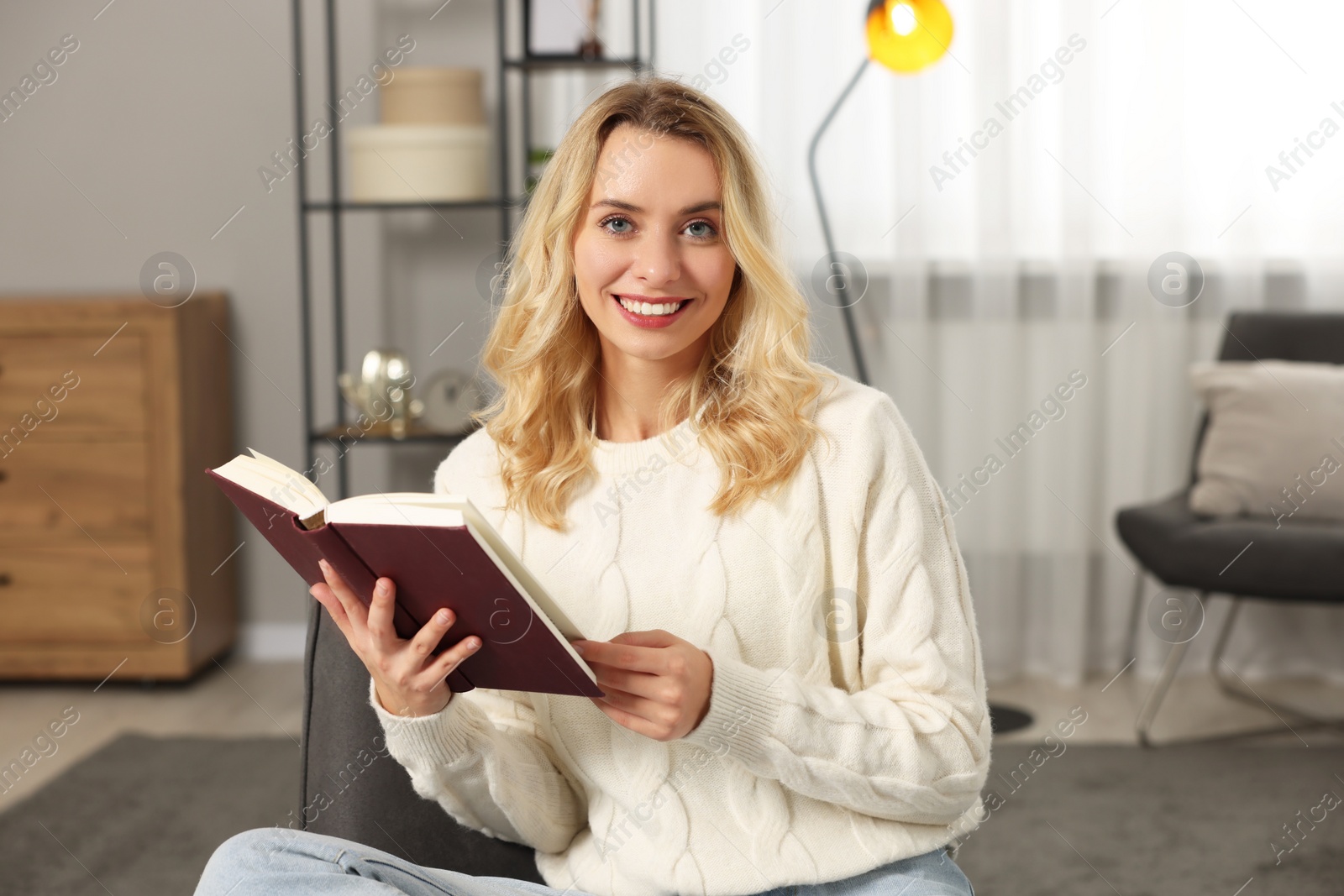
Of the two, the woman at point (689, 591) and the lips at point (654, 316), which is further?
the lips at point (654, 316)

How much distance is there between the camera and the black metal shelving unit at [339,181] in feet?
9.59

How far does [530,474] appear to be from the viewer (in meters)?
1.30

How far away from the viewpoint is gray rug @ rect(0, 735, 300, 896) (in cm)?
209

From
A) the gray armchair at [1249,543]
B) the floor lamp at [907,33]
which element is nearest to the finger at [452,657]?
the floor lamp at [907,33]

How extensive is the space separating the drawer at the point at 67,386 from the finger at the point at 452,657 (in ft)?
7.61

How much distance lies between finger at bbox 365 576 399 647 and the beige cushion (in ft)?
7.27

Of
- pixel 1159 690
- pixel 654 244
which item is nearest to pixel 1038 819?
pixel 1159 690

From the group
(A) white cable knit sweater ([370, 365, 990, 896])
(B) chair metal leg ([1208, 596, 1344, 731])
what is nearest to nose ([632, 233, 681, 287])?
(A) white cable knit sweater ([370, 365, 990, 896])

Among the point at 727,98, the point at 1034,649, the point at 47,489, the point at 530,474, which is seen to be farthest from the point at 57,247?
the point at 1034,649

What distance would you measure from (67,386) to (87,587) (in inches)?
19.5

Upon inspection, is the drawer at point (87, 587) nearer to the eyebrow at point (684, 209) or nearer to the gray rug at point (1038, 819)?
the gray rug at point (1038, 819)

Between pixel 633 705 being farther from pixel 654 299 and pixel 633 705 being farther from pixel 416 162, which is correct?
pixel 416 162

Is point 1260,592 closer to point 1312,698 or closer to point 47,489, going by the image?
point 1312,698

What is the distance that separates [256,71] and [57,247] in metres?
0.72
